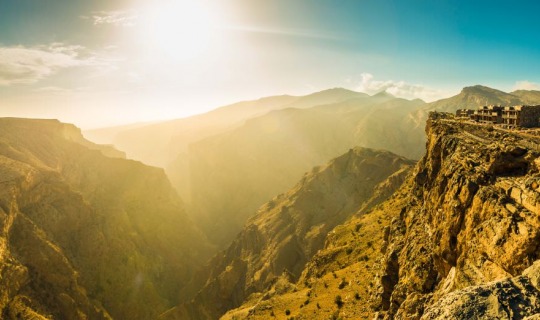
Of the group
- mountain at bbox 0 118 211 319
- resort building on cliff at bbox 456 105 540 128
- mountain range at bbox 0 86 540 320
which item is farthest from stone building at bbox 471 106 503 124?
mountain at bbox 0 118 211 319

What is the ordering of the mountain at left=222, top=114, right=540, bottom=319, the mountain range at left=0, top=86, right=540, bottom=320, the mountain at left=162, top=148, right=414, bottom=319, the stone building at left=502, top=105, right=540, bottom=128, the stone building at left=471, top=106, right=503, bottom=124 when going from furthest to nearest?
the mountain at left=162, top=148, right=414, bottom=319
the stone building at left=471, top=106, right=503, bottom=124
the stone building at left=502, top=105, right=540, bottom=128
the mountain range at left=0, top=86, right=540, bottom=320
the mountain at left=222, top=114, right=540, bottom=319

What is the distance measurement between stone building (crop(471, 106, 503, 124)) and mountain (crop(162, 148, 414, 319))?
117 feet

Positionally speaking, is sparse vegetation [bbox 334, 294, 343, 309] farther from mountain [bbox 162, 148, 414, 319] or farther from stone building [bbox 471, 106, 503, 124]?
stone building [bbox 471, 106, 503, 124]

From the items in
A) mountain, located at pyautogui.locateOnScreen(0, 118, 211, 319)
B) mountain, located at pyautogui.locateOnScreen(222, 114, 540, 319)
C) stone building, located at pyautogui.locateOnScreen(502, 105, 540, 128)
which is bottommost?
mountain, located at pyautogui.locateOnScreen(0, 118, 211, 319)

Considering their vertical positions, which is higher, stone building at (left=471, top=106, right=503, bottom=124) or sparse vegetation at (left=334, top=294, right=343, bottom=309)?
stone building at (left=471, top=106, right=503, bottom=124)

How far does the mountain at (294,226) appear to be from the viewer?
78125 mm

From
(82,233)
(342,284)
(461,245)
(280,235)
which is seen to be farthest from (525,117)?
(82,233)

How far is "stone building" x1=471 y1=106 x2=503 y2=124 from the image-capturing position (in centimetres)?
4127

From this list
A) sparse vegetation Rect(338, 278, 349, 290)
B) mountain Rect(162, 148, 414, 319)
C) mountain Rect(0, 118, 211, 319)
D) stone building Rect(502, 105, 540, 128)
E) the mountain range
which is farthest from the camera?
mountain Rect(162, 148, 414, 319)

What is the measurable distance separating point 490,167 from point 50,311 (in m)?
80.1

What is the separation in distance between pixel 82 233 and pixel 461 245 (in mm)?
98355

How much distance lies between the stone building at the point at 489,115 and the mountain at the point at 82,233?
8125 cm

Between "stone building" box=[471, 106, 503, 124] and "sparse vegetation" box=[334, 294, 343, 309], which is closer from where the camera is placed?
"sparse vegetation" box=[334, 294, 343, 309]

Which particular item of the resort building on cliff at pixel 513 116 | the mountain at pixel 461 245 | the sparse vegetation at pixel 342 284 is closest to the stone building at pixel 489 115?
the resort building on cliff at pixel 513 116
